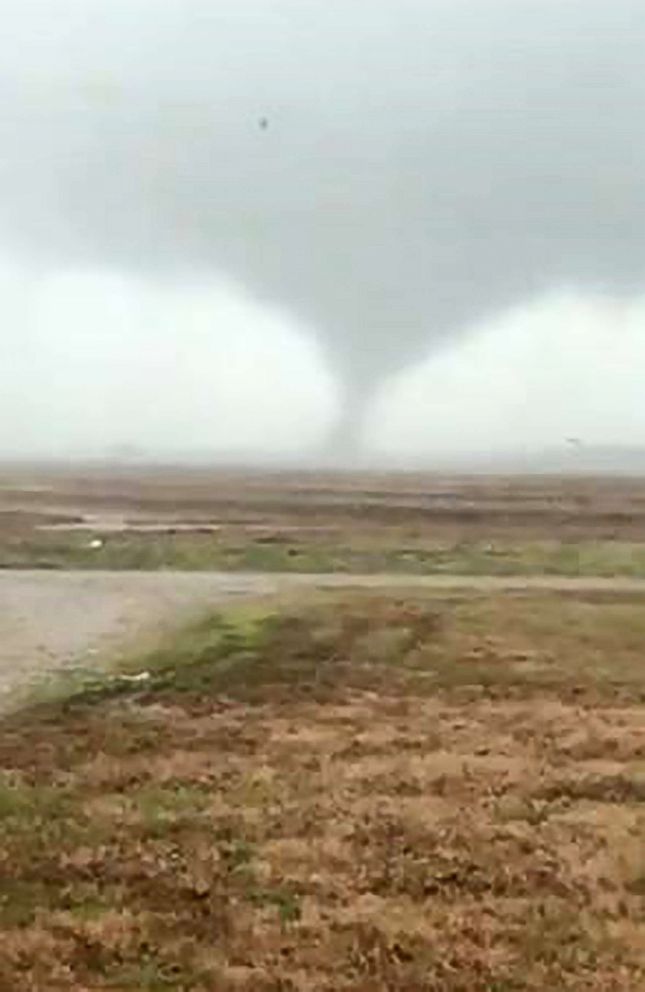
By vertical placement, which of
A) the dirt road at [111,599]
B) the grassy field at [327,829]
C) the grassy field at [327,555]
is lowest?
the dirt road at [111,599]

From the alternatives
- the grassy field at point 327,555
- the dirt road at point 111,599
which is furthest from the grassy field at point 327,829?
the grassy field at point 327,555

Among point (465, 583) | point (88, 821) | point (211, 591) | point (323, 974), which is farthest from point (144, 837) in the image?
point (465, 583)

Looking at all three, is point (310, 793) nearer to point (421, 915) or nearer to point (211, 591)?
point (421, 915)

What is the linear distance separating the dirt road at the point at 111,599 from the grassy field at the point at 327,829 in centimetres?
320

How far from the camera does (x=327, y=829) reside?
2034 cm

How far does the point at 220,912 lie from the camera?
16672 mm

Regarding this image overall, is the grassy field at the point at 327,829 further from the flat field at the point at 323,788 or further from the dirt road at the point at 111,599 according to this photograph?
the dirt road at the point at 111,599

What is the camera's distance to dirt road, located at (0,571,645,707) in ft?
128

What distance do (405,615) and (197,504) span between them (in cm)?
7375

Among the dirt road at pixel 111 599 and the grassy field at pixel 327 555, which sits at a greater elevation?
the grassy field at pixel 327 555

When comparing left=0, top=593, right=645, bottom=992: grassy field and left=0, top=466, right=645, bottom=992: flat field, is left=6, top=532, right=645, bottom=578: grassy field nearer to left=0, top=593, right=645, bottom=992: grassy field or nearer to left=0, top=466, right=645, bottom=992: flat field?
left=0, top=466, right=645, bottom=992: flat field

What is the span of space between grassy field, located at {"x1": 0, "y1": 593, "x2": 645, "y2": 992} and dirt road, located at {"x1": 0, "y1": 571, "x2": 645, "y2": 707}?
3.20 m

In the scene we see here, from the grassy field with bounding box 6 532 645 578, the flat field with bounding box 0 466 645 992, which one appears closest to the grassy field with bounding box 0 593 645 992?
the flat field with bounding box 0 466 645 992

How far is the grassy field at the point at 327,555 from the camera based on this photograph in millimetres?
67625
